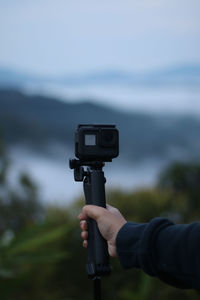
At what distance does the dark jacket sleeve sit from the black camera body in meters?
0.24

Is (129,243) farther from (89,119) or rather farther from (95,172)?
(89,119)

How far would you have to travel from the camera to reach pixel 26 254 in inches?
154

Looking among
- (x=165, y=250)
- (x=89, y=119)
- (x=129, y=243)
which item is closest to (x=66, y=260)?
(x=129, y=243)

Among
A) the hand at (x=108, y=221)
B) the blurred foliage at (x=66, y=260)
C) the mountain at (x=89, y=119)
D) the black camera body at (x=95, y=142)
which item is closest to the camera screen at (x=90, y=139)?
the black camera body at (x=95, y=142)

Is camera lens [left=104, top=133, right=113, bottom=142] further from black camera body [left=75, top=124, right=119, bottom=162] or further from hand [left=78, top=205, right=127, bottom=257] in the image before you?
hand [left=78, top=205, right=127, bottom=257]

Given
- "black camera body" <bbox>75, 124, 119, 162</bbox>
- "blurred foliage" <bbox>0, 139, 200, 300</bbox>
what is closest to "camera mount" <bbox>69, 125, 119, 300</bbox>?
"black camera body" <bbox>75, 124, 119, 162</bbox>

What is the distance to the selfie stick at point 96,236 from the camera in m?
1.65

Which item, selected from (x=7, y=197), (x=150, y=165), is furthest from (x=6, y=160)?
(x=150, y=165)

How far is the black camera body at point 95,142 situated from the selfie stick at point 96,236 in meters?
0.03

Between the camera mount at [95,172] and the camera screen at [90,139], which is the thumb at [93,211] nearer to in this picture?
the camera mount at [95,172]

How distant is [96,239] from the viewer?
5.44 ft

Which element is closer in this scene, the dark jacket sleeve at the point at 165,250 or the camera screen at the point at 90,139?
the dark jacket sleeve at the point at 165,250

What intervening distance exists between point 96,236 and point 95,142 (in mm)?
266

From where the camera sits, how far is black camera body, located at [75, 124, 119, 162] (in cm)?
171
